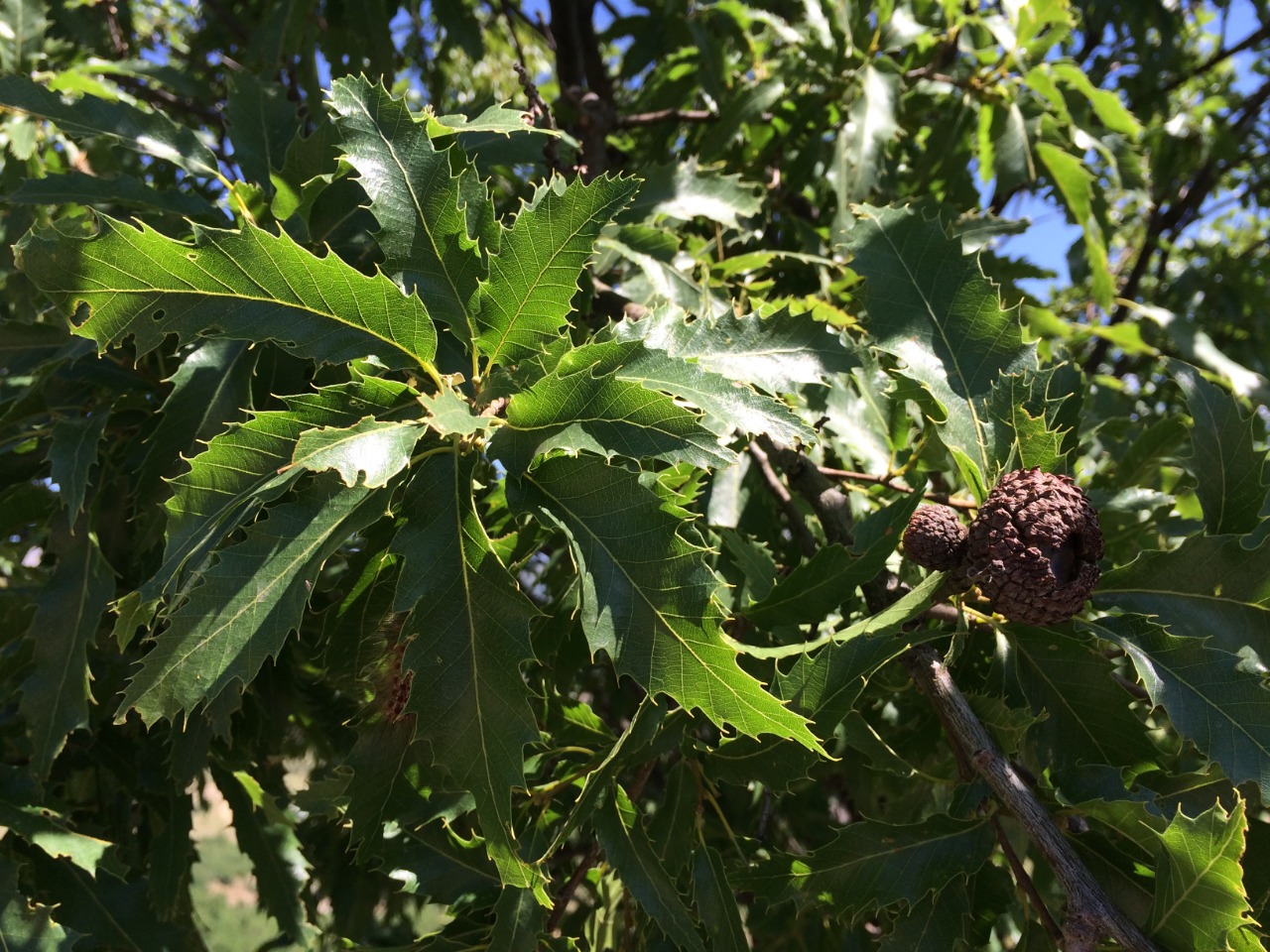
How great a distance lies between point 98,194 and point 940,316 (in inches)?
51.2

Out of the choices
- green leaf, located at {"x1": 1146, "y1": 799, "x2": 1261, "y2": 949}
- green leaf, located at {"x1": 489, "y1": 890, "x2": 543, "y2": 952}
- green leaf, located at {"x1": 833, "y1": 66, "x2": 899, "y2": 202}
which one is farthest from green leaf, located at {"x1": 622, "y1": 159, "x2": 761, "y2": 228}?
green leaf, located at {"x1": 1146, "y1": 799, "x2": 1261, "y2": 949}

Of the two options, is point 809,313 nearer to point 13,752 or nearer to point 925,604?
point 925,604

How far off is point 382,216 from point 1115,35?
3259 millimetres

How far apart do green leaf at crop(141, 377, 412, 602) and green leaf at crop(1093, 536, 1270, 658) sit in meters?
1.04

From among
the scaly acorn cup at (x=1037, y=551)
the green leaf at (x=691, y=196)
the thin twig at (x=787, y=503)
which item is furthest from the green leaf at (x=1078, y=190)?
the scaly acorn cup at (x=1037, y=551)

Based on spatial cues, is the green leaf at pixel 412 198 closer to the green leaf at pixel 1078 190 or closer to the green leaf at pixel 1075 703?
the green leaf at pixel 1075 703

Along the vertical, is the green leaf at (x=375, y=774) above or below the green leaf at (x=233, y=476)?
below

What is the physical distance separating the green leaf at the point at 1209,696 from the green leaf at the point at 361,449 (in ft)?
2.96

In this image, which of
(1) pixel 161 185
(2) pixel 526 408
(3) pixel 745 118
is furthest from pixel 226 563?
(1) pixel 161 185

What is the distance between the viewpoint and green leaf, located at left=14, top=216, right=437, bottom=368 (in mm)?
1076

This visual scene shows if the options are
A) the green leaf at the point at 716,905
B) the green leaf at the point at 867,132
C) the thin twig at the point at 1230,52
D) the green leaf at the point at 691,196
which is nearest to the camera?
the green leaf at the point at 716,905

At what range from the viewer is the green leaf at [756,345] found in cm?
132

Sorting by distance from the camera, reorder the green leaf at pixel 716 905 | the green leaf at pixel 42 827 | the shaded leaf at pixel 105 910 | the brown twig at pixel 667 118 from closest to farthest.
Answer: the green leaf at pixel 716 905
the green leaf at pixel 42 827
the shaded leaf at pixel 105 910
the brown twig at pixel 667 118

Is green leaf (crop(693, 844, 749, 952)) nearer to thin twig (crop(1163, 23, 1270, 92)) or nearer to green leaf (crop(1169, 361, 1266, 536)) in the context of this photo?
green leaf (crop(1169, 361, 1266, 536))
